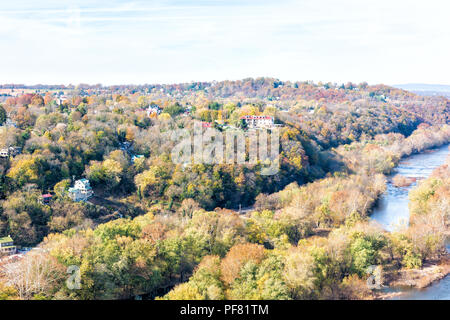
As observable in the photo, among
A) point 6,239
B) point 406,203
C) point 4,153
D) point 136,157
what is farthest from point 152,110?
point 406,203

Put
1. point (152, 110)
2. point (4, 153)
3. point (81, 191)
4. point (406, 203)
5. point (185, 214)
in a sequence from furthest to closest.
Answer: point (152, 110), point (406, 203), point (4, 153), point (81, 191), point (185, 214)

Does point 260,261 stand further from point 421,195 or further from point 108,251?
point 421,195

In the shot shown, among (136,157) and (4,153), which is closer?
(4,153)

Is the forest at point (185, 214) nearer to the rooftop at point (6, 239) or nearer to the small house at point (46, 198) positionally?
the small house at point (46, 198)

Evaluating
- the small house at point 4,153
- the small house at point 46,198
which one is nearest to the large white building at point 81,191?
the small house at point 46,198

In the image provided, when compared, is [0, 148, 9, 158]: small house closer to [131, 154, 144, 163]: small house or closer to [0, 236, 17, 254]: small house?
[0, 236, 17, 254]: small house

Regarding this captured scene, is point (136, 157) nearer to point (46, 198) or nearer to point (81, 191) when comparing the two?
point (81, 191)
